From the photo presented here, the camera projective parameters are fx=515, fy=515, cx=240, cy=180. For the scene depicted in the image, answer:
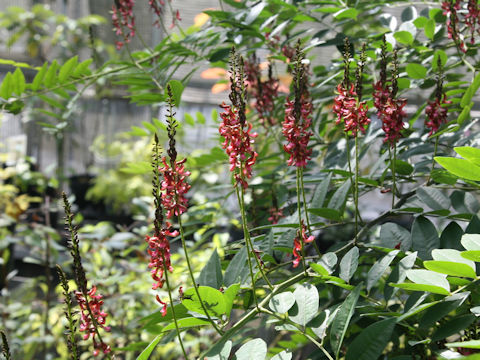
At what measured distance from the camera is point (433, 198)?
557 mm

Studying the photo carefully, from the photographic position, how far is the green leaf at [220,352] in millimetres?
401

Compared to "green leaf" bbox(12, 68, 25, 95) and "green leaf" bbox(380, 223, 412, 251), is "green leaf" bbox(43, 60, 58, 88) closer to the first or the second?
"green leaf" bbox(12, 68, 25, 95)

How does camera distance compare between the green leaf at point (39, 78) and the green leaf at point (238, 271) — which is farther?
the green leaf at point (39, 78)

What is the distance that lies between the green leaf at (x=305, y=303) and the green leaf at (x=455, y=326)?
10cm

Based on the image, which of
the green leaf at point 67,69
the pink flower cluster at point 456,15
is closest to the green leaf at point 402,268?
the pink flower cluster at point 456,15

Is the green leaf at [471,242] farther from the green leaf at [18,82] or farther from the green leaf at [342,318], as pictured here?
the green leaf at [18,82]

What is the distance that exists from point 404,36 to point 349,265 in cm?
38

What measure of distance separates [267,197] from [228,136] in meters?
0.46

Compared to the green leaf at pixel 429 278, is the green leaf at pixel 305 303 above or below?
below

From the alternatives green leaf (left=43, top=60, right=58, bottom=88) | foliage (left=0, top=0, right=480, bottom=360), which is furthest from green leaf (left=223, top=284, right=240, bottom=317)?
green leaf (left=43, top=60, right=58, bottom=88)

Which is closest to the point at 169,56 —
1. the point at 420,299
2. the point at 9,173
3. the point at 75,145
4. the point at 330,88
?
the point at 330,88

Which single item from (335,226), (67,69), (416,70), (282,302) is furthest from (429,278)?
(67,69)

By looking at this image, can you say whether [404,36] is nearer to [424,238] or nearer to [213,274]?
[424,238]

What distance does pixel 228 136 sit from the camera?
0.42 meters
